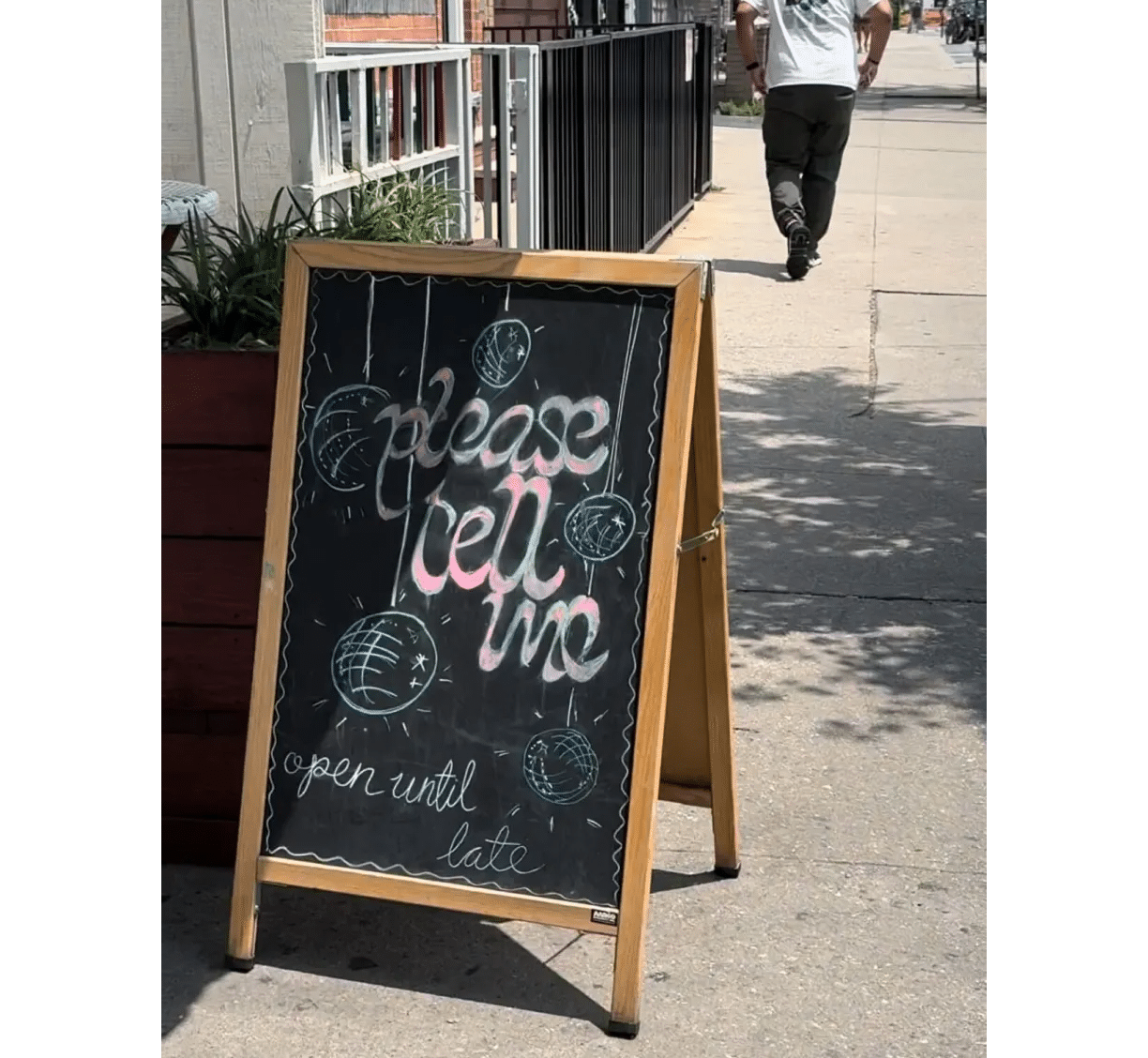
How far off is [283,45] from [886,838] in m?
3.48

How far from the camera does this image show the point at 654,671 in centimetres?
338

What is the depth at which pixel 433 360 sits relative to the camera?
3525 millimetres

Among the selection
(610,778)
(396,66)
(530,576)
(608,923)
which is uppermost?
(396,66)

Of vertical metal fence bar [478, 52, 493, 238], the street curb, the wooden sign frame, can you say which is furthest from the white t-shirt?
the street curb

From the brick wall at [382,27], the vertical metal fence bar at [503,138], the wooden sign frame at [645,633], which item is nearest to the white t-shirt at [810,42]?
the brick wall at [382,27]

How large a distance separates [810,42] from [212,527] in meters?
7.42

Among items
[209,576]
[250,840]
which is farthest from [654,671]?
[209,576]

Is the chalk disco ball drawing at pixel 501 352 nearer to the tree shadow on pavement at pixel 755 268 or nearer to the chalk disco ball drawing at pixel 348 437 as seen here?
the chalk disco ball drawing at pixel 348 437

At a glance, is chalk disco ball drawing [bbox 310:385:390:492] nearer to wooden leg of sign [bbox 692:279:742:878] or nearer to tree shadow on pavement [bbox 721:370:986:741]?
wooden leg of sign [bbox 692:279:742:878]

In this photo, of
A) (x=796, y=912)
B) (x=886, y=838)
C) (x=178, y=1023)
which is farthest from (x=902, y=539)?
(x=178, y=1023)

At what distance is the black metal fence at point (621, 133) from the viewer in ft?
27.6

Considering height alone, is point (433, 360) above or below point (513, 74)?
below

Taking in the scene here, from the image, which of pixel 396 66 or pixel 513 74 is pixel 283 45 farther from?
pixel 513 74

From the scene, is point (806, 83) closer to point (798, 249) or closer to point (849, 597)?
point (798, 249)
